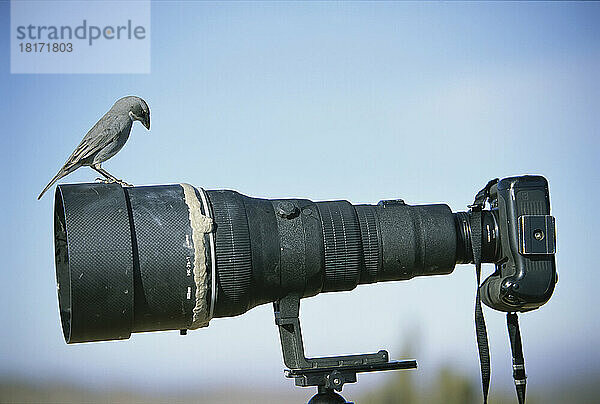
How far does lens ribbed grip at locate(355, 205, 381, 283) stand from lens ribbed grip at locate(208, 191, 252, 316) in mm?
202

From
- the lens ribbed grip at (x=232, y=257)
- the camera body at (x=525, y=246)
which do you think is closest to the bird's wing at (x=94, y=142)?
the lens ribbed grip at (x=232, y=257)

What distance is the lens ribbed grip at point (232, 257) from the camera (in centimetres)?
112

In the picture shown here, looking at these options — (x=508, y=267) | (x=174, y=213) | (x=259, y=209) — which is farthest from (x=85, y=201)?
(x=508, y=267)

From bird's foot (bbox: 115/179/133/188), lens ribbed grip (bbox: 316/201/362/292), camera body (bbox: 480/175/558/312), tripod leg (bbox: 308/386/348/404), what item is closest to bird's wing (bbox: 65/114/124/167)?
bird's foot (bbox: 115/179/133/188)

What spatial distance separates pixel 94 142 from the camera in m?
1.36

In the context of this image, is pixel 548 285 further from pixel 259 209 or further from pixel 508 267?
pixel 259 209

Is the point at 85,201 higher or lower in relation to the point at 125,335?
higher

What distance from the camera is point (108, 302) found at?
107 centimetres

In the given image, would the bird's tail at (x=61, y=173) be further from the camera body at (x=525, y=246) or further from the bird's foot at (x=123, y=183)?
the camera body at (x=525, y=246)

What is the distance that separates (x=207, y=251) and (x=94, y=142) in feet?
1.27

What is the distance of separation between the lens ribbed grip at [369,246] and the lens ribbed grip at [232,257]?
202 mm

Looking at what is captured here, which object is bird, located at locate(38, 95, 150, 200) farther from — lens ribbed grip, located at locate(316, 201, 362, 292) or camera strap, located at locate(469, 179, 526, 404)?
camera strap, located at locate(469, 179, 526, 404)

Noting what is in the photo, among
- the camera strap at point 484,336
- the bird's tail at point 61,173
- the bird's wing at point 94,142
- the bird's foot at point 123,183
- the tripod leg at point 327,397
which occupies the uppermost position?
the bird's wing at point 94,142

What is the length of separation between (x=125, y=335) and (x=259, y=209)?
0.91ft
